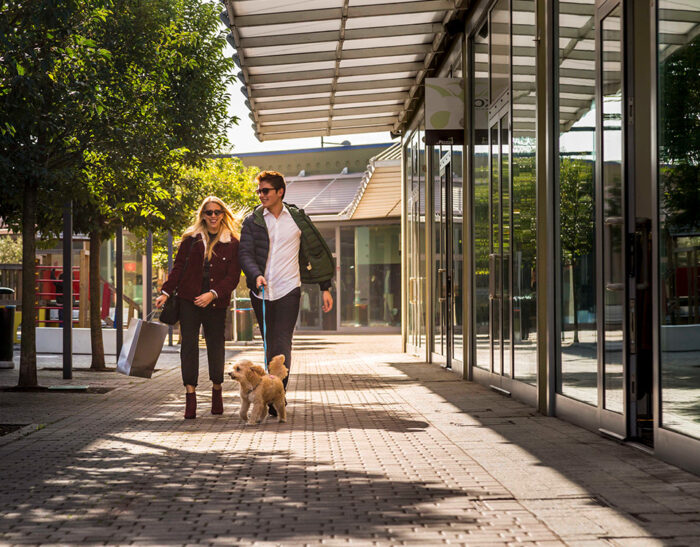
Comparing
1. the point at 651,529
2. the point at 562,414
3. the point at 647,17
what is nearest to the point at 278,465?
the point at 651,529

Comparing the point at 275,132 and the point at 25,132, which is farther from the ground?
the point at 275,132

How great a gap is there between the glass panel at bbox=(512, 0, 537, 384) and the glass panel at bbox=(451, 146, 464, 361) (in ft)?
11.0

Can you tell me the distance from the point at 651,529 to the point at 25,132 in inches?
336

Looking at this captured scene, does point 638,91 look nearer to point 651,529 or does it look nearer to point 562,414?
point 562,414

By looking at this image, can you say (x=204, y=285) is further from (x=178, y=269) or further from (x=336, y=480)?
(x=336, y=480)

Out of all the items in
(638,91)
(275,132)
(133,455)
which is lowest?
(133,455)

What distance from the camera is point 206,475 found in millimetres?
5918

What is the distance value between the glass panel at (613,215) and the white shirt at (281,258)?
109 inches

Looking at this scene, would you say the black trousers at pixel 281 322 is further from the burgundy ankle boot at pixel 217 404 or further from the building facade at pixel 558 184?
the building facade at pixel 558 184

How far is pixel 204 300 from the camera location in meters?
8.76

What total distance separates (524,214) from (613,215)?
260 cm

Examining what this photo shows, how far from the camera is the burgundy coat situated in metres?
8.86

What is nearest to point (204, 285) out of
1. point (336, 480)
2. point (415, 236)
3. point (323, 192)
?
point (336, 480)

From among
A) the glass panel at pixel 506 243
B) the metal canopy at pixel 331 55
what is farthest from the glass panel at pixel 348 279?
the glass panel at pixel 506 243
